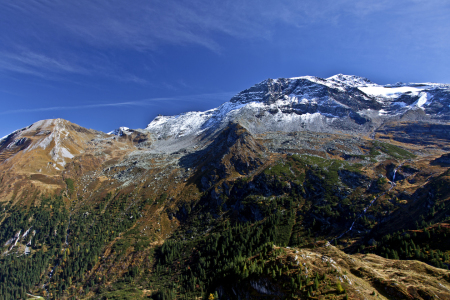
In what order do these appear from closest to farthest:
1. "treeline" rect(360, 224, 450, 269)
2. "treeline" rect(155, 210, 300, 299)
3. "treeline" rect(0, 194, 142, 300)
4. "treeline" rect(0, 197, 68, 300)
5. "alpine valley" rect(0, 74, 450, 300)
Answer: "alpine valley" rect(0, 74, 450, 300) < "treeline" rect(360, 224, 450, 269) < "treeline" rect(155, 210, 300, 299) < "treeline" rect(0, 194, 142, 300) < "treeline" rect(0, 197, 68, 300)

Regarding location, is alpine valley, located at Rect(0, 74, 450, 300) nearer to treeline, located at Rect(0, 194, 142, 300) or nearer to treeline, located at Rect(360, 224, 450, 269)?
treeline, located at Rect(360, 224, 450, 269)

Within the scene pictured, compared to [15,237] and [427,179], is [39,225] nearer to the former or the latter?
[15,237]

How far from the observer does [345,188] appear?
148 m

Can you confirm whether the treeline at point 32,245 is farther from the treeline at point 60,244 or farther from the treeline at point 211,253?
the treeline at point 211,253

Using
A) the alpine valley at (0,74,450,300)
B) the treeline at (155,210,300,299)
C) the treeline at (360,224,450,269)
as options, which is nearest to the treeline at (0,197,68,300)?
the alpine valley at (0,74,450,300)

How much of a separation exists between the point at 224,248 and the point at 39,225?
556 ft

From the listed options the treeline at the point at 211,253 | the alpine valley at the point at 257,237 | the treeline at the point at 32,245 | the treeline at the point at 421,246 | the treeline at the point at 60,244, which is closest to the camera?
the alpine valley at the point at 257,237

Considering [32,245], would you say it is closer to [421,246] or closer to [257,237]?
[257,237]

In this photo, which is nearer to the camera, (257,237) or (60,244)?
(257,237)

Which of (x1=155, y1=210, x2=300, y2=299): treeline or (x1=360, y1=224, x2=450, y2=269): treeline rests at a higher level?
(x1=360, y1=224, x2=450, y2=269): treeline

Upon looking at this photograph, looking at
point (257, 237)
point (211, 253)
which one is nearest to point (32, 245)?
point (211, 253)

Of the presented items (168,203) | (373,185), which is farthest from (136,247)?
(373,185)

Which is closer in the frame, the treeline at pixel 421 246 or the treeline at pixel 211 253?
the treeline at pixel 421 246

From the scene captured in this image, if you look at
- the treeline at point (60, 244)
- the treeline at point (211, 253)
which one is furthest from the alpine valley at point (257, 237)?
the treeline at point (60, 244)
